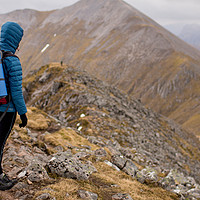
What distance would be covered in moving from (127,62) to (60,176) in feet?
498

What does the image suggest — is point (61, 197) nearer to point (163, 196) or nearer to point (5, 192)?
point (5, 192)

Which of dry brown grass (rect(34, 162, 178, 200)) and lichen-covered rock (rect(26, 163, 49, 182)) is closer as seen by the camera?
dry brown grass (rect(34, 162, 178, 200))

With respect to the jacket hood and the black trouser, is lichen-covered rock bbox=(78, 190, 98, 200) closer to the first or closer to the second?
the black trouser

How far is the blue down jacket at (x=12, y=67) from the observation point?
5968mm

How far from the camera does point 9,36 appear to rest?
6.13 m

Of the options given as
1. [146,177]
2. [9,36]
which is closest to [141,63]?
[146,177]

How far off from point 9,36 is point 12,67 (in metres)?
1.05

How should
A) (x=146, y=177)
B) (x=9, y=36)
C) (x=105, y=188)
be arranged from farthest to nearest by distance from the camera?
(x=146, y=177)
(x=105, y=188)
(x=9, y=36)

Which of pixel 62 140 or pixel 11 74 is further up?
pixel 11 74

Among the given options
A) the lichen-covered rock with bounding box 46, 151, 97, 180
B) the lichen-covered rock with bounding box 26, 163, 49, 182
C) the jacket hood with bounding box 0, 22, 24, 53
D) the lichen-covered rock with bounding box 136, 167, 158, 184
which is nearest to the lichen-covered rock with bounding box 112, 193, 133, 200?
the lichen-covered rock with bounding box 46, 151, 97, 180

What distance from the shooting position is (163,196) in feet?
33.4

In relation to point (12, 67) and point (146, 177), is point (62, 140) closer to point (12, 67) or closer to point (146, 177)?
point (146, 177)

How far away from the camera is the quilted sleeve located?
234 inches

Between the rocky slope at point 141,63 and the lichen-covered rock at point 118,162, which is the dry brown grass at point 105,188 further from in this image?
the rocky slope at point 141,63
